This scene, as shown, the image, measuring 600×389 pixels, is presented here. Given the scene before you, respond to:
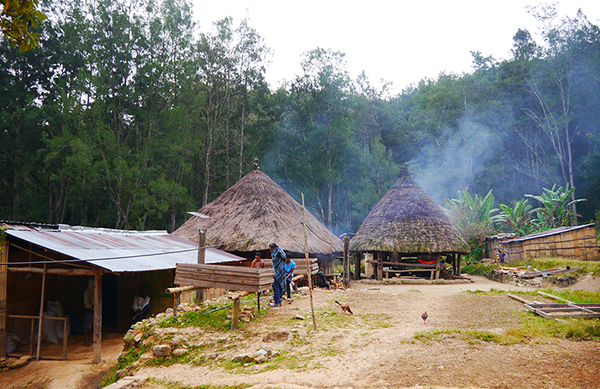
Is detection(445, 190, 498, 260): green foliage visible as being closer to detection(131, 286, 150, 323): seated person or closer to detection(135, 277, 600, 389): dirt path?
detection(135, 277, 600, 389): dirt path

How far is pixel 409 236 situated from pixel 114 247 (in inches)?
475

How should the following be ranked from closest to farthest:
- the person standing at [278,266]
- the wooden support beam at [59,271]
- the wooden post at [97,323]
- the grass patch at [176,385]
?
the grass patch at [176,385] → the wooden post at [97,323] → the wooden support beam at [59,271] → the person standing at [278,266]

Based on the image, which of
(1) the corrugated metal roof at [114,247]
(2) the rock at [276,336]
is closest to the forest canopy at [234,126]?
(1) the corrugated metal roof at [114,247]

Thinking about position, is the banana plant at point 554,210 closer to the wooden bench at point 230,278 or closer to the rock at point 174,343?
the wooden bench at point 230,278

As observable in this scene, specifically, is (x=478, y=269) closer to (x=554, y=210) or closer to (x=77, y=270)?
(x=554, y=210)

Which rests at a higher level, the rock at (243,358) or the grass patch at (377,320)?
the grass patch at (377,320)

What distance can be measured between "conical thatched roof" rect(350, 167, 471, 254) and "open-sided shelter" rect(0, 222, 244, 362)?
725 cm

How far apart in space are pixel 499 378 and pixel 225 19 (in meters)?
29.1

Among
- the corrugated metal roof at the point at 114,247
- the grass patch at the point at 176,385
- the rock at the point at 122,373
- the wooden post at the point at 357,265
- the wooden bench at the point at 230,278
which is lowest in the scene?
the rock at the point at 122,373

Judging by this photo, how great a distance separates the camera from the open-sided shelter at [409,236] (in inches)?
655

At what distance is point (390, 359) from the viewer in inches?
215

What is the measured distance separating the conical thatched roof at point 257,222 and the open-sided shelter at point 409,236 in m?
1.68

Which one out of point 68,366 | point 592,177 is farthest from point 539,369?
point 592,177

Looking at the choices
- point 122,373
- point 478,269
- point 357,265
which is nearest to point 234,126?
point 357,265
